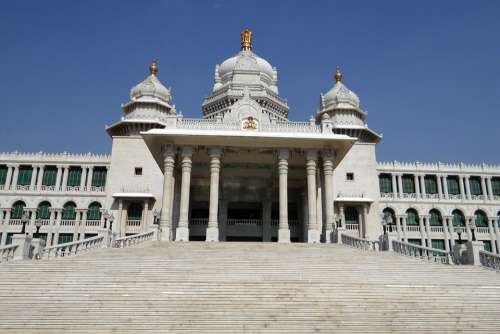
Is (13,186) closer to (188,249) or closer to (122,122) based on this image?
(122,122)

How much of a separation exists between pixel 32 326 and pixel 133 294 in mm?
3427

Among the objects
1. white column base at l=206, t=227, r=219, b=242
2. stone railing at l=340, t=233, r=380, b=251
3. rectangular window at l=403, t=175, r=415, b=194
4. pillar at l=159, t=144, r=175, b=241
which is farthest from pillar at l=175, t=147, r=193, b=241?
rectangular window at l=403, t=175, r=415, b=194

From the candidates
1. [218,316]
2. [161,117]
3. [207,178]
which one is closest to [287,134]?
[207,178]

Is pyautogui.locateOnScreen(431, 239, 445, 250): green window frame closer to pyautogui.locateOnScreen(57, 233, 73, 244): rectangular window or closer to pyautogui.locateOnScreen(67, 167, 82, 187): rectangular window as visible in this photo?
pyautogui.locateOnScreen(57, 233, 73, 244): rectangular window

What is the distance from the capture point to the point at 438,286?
16.7 meters

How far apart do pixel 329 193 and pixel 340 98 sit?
2639 centimetres

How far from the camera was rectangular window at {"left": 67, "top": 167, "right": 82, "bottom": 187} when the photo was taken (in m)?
53.0

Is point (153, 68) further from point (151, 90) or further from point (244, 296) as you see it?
point (244, 296)

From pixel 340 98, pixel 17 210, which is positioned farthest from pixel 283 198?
pixel 17 210

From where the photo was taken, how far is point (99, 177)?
5316 cm

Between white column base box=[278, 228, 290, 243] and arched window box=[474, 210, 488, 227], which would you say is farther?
arched window box=[474, 210, 488, 227]

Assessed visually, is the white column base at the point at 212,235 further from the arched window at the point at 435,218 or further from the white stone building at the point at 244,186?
the arched window at the point at 435,218

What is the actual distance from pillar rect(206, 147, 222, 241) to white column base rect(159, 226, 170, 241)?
2.87 m

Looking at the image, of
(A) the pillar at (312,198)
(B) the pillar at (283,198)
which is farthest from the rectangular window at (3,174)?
(A) the pillar at (312,198)
